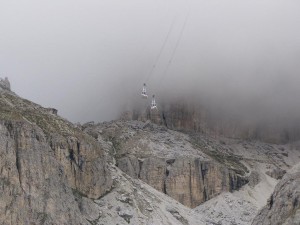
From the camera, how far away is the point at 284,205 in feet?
370

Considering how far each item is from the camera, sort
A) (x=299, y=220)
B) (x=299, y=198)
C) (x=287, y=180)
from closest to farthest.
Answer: (x=299, y=220) < (x=299, y=198) < (x=287, y=180)

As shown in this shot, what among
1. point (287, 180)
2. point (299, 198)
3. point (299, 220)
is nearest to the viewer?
point (299, 220)

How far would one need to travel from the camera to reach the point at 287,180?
119562 millimetres

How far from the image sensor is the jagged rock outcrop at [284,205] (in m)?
108

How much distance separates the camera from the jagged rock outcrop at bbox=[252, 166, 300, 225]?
108 metres

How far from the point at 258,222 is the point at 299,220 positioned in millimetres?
20420

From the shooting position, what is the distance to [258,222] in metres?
121

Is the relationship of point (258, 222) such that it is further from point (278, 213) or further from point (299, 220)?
point (299, 220)

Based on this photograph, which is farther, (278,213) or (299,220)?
(278,213)

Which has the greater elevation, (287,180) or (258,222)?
(287,180)

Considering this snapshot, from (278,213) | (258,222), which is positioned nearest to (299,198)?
(278,213)

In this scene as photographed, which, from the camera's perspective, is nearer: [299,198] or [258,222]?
[299,198]

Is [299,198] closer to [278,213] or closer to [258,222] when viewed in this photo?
[278,213]

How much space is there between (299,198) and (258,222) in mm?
13893
